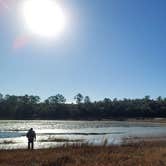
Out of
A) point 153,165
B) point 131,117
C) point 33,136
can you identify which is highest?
point 131,117

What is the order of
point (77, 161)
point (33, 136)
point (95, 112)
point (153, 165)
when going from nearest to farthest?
point (153, 165) < point (77, 161) < point (33, 136) < point (95, 112)

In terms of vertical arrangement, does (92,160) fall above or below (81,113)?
below

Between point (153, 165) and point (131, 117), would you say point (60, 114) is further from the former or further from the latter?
point (153, 165)

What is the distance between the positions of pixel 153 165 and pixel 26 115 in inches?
7099

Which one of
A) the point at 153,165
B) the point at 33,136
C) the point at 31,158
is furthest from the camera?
the point at 33,136

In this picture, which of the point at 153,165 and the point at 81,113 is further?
the point at 81,113

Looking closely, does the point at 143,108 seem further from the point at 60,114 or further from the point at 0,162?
the point at 0,162

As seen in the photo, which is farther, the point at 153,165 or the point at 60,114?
the point at 60,114

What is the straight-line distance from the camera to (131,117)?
198250 millimetres

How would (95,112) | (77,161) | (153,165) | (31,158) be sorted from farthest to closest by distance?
(95,112)
(31,158)
(77,161)
(153,165)

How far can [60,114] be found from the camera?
7854 inches

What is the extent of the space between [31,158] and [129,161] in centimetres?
586

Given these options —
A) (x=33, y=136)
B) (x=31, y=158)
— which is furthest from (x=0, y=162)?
(x=33, y=136)

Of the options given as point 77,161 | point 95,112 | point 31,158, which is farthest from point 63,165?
point 95,112
